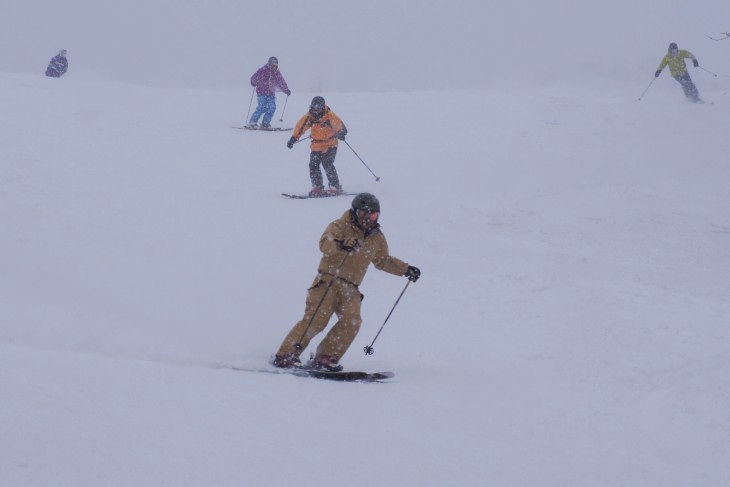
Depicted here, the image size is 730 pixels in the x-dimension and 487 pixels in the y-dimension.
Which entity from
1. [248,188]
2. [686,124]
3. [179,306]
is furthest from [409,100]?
[179,306]

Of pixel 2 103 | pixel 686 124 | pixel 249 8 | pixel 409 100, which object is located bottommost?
pixel 249 8

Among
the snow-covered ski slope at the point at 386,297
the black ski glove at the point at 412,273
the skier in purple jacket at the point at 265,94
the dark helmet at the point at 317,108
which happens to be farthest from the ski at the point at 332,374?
the skier in purple jacket at the point at 265,94

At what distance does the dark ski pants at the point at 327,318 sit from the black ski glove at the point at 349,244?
10.5 inches

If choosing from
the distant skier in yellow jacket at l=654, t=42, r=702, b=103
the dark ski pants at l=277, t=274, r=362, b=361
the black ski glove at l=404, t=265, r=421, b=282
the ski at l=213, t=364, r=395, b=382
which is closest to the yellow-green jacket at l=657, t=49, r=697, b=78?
the distant skier in yellow jacket at l=654, t=42, r=702, b=103

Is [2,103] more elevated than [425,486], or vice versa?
[425,486]

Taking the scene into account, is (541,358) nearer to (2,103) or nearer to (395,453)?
(395,453)

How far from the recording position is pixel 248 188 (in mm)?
11633

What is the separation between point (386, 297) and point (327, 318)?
196 cm

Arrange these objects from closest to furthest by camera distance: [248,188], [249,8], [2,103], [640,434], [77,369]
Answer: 1. [77,369]
2. [640,434]
3. [248,188]
4. [2,103]
5. [249,8]

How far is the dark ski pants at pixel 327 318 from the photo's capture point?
19.2ft

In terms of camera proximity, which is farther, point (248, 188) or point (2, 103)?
point (2, 103)

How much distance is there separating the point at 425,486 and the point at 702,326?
4031 mm

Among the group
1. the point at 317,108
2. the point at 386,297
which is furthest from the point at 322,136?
the point at 386,297

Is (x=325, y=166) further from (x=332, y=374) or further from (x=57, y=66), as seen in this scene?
(x=57, y=66)
